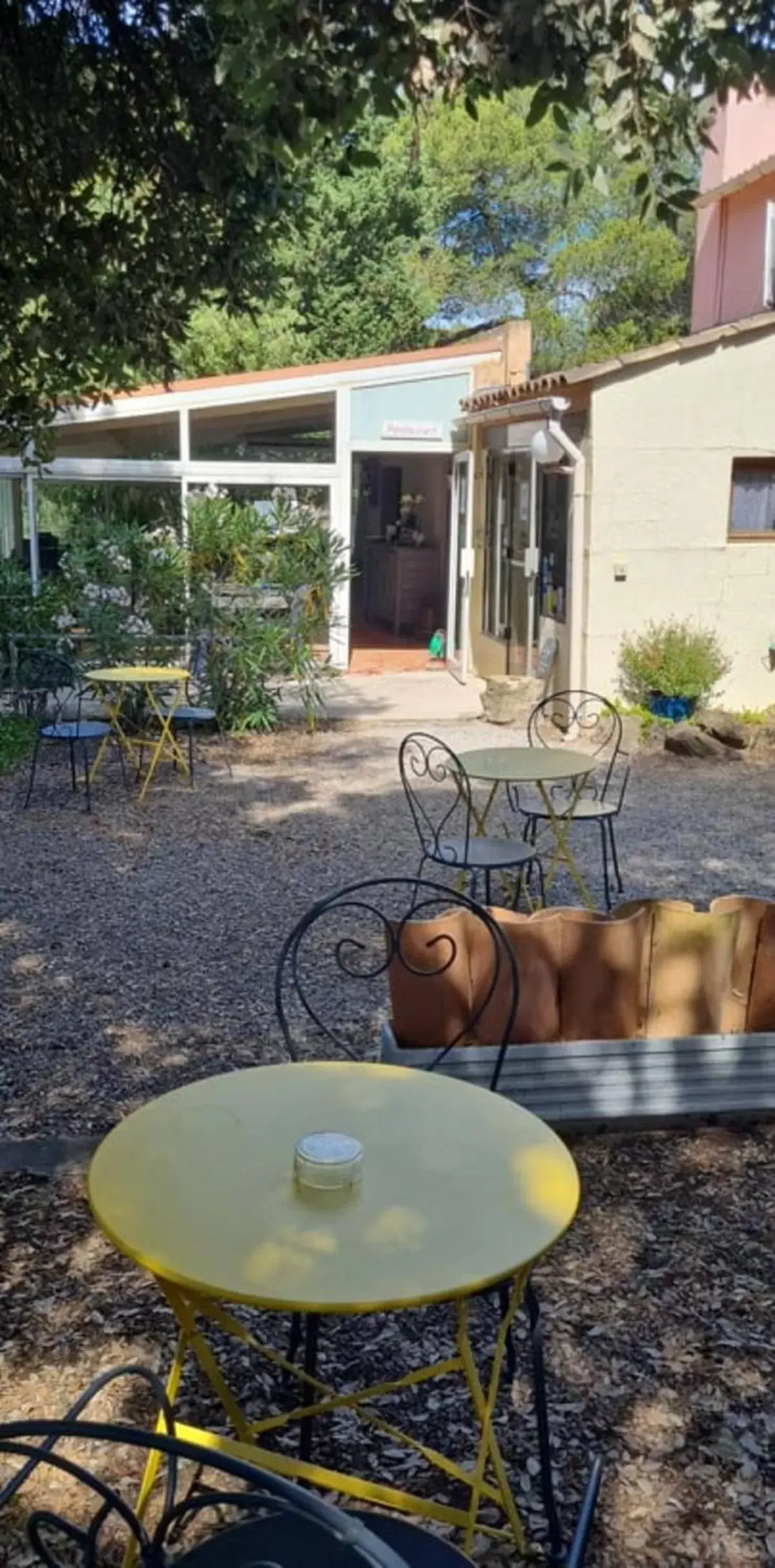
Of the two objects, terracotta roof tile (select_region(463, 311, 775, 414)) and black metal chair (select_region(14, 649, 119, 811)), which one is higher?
terracotta roof tile (select_region(463, 311, 775, 414))

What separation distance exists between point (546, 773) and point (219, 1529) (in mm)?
3717

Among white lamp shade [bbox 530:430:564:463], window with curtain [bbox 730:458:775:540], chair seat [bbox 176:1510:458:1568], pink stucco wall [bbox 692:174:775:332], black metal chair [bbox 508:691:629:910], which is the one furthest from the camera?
pink stucco wall [bbox 692:174:775:332]

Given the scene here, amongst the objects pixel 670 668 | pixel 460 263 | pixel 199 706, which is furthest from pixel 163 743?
pixel 460 263

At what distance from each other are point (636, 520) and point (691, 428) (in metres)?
0.86

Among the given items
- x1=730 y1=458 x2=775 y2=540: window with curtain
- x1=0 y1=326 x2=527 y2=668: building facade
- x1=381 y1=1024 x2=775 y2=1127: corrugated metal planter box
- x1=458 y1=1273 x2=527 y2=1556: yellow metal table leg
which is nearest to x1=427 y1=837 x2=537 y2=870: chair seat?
x1=381 y1=1024 x2=775 y2=1127: corrugated metal planter box

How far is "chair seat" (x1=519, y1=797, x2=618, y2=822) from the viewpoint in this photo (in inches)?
228

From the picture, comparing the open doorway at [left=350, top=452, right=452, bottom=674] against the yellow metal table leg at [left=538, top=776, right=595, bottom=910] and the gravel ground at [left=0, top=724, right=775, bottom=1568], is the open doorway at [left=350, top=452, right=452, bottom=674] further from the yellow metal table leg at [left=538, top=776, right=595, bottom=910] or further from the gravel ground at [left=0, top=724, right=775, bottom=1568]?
the yellow metal table leg at [left=538, top=776, right=595, bottom=910]

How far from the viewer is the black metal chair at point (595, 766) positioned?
5.98 meters

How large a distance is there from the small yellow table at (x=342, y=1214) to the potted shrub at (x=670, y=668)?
817 cm

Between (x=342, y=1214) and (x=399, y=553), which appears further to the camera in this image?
(x=399, y=553)

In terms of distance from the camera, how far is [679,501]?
10680mm

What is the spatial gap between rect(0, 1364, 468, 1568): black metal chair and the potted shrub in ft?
28.1

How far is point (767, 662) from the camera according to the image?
10961 mm

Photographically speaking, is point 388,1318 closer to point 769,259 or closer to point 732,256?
point 769,259
